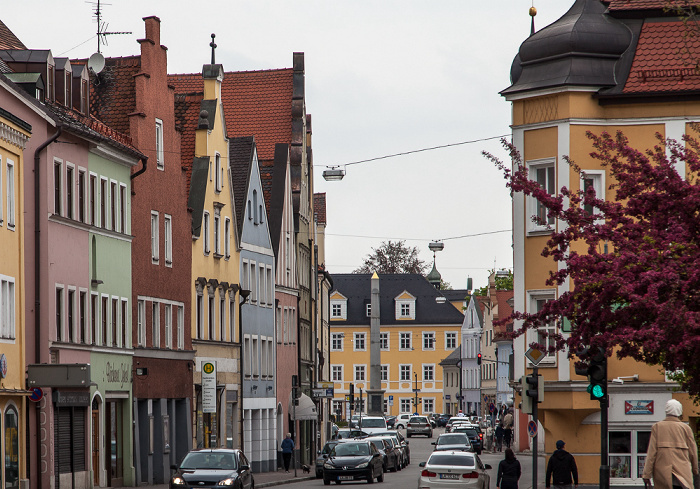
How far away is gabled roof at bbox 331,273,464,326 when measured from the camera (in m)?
135

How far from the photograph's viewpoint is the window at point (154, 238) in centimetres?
4369

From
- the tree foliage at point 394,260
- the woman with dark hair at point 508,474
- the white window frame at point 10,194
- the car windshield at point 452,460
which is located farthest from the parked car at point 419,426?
the woman with dark hair at point 508,474

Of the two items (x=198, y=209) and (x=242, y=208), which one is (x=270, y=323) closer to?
(x=242, y=208)

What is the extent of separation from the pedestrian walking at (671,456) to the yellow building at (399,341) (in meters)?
121

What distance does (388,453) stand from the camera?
178ft

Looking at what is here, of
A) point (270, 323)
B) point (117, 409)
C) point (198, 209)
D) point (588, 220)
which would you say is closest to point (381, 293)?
point (270, 323)

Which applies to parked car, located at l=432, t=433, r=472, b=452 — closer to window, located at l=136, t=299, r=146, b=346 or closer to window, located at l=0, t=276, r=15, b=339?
window, located at l=136, t=299, r=146, b=346

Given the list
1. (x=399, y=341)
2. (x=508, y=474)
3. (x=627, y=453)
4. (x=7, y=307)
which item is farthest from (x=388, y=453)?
(x=399, y=341)

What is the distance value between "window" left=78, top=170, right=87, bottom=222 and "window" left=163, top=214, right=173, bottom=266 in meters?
7.44

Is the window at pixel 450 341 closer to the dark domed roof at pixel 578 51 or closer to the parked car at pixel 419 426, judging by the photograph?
the parked car at pixel 419 426

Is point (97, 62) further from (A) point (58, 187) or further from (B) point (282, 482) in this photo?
(B) point (282, 482)

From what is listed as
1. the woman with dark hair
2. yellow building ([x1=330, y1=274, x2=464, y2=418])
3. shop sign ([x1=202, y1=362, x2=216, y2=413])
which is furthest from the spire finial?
yellow building ([x1=330, y1=274, x2=464, y2=418])

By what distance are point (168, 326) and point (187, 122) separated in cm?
1031

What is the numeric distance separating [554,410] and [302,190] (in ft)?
114
